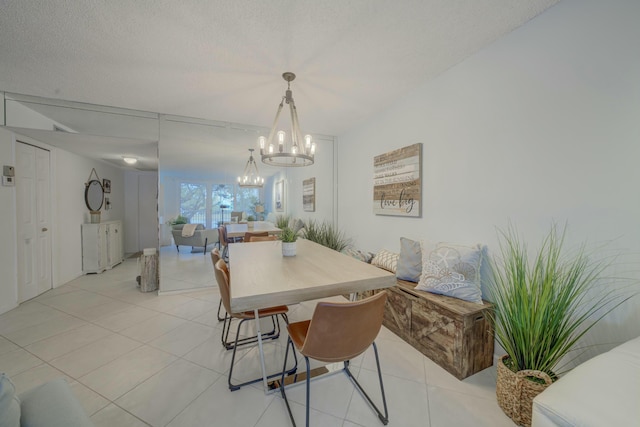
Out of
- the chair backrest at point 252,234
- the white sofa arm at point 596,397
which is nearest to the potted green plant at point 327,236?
the chair backrest at point 252,234

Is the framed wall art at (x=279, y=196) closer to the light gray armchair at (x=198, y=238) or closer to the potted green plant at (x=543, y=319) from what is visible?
the light gray armchair at (x=198, y=238)

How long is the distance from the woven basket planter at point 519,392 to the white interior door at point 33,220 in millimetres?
5137

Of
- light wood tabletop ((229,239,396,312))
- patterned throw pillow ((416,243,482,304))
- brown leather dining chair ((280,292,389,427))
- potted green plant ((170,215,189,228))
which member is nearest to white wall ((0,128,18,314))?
potted green plant ((170,215,189,228))

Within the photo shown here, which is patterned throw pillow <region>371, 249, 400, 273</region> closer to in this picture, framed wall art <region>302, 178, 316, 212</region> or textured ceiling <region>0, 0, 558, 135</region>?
textured ceiling <region>0, 0, 558, 135</region>

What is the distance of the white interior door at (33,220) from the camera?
2.97 meters

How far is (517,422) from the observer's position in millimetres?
1377

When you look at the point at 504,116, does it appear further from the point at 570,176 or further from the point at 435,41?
the point at 435,41

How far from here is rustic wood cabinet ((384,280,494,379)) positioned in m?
1.71

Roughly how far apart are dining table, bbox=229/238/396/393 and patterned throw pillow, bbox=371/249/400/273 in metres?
0.88

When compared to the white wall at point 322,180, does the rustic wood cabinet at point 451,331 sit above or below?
below

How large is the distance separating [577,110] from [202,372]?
3.18 metres

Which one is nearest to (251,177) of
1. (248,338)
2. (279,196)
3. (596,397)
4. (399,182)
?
(279,196)

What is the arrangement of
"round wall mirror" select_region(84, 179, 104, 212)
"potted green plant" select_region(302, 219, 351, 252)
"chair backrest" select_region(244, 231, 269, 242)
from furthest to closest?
"round wall mirror" select_region(84, 179, 104, 212) → "potted green plant" select_region(302, 219, 351, 252) → "chair backrest" select_region(244, 231, 269, 242)

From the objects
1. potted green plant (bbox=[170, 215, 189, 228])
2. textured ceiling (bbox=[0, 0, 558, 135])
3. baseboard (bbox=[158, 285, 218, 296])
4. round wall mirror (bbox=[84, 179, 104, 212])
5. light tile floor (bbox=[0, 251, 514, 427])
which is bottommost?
light tile floor (bbox=[0, 251, 514, 427])
